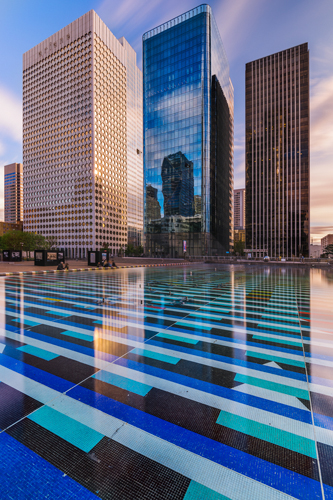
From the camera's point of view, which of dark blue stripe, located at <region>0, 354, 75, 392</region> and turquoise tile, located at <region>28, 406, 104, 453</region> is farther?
dark blue stripe, located at <region>0, 354, 75, 392</region>

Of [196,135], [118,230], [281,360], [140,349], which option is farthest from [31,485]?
[118,230]

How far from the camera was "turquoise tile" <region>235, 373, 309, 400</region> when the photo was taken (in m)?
3.67

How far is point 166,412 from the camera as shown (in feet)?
10.5

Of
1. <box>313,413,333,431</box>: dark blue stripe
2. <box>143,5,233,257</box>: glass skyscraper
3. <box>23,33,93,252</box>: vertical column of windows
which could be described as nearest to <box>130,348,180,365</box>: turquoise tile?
<box>313,413,333,431</box>: dark blue stripe

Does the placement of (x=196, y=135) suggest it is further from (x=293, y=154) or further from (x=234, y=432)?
(x=234, y=432)

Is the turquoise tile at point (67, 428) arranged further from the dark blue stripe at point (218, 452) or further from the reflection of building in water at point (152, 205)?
the reflection of building in water at point (152, 205)

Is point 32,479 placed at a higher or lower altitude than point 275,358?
higher

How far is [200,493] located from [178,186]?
7238 centimetres

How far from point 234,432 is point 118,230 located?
137818 mm

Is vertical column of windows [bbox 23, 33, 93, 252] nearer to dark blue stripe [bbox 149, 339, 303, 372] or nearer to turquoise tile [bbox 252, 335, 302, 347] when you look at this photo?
dark blue stripe [bbox 149, 339, 303, 372]

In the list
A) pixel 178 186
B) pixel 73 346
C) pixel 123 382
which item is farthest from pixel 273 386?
pixel 178 186

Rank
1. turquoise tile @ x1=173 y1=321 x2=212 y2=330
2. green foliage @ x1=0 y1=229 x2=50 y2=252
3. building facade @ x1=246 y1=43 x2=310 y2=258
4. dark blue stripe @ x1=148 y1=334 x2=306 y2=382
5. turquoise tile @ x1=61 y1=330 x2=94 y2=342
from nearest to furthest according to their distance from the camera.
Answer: dark blue stripe @ x1=148 y1=334 x2=306 y2=382, turquoise tile @ x1=61 y1=330 x2=94 y2=342, turquoise tile @ x1=173 y1=321 x2=212 y2=330, green foliage @ x1=0 y1=229 x2=50 y2=252, building facade @ x1=246 y1=43 x2=310 y2=258

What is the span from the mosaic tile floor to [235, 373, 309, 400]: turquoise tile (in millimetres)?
22

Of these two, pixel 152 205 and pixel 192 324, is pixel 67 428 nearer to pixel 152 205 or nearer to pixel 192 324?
pixel 192 324
